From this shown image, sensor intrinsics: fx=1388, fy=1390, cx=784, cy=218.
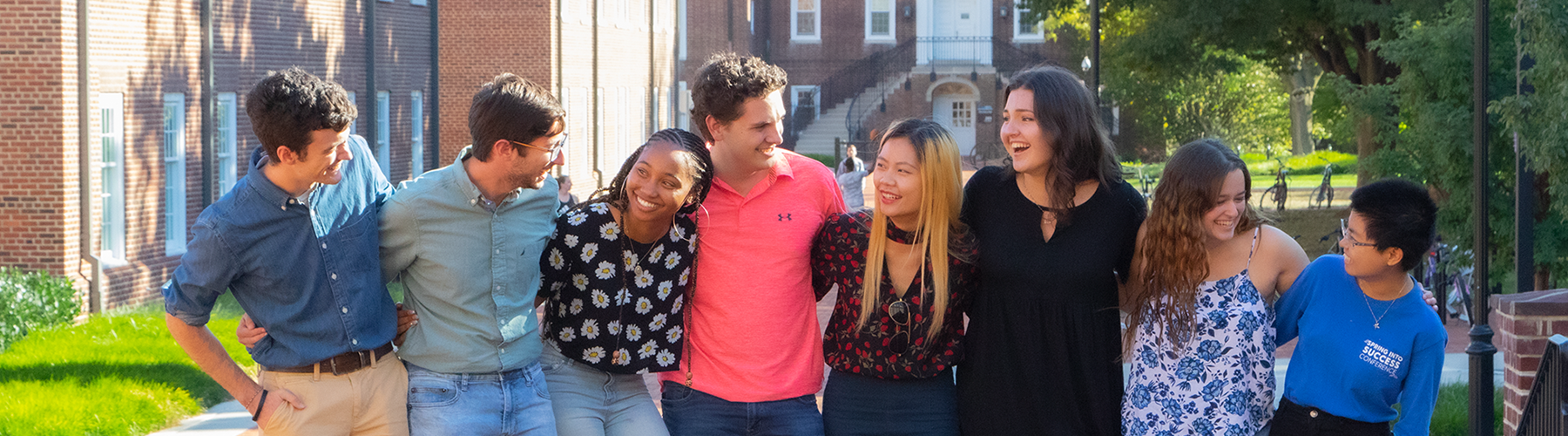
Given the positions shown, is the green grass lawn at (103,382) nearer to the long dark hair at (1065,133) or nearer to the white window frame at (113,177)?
the white window frame at (113,177)

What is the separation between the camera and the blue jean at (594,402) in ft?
12.5

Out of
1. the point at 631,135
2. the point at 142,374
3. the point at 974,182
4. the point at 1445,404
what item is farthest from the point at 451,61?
the point at 974,182

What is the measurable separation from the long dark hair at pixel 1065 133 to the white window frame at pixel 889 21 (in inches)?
1807

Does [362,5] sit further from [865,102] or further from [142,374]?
[865,102]

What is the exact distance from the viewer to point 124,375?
9484 mm

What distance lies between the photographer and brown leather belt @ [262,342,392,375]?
3645 mm

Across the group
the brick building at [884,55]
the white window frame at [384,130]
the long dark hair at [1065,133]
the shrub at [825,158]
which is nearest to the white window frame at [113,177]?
the white window frame at [384,130]

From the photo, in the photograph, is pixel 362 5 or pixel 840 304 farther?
pixel 362 5

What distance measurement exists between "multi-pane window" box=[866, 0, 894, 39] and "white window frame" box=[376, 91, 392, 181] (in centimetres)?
2771

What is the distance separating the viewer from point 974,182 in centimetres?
402

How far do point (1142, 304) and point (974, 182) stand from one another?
23.0 inches

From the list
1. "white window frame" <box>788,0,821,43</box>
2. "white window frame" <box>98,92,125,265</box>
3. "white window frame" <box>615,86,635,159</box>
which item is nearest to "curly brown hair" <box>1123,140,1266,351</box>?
"white window frame" <box>98,92,125,265</box>

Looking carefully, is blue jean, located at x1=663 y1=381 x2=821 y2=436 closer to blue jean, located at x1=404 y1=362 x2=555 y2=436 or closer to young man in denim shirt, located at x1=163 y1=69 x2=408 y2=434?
blue jean, located at x1=404 y1=362 x2=555 y2=436

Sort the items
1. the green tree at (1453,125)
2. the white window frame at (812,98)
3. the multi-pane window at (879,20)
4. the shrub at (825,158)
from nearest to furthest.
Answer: the green tree at (1453,125)
the shrub at (825,158)
the white window frame at (812,98)
the multi-pane window at (879,20)
